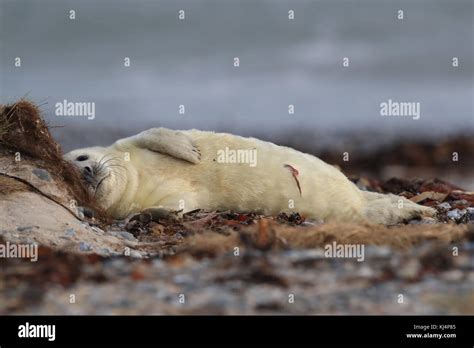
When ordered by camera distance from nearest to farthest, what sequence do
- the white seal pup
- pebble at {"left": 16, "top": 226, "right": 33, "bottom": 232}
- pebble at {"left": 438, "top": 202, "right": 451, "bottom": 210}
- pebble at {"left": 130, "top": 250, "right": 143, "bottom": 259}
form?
1. pebble at {"left": 130, "top": 250, "right": 143, "bottom": 259}
2. pebble at {"left": 16, "top": 226, "right": 33, "bottom": 232}
3. the white seal pup
4. pebble at {"left": 438, "top": 202, "right": 451, "bottom": 210}

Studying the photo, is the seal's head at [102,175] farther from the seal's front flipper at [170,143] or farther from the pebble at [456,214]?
the pebble at [456,214]

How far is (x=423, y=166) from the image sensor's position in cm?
2597

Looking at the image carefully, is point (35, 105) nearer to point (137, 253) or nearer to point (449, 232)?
point (137, 253)

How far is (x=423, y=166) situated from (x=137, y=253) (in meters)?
17.5

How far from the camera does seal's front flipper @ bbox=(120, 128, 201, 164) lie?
11523 mm

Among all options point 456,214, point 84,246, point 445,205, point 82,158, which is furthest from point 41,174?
point 445,205

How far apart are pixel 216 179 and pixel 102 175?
4.34 feet

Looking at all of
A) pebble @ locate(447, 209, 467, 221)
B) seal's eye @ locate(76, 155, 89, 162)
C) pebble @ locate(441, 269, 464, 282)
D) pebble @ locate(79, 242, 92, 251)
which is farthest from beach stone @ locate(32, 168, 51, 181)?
pebble @ locate(447, 209, 467, 221)

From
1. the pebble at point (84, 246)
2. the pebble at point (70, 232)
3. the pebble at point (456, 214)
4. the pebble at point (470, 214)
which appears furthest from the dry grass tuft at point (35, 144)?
the pebble at point (470, 214)

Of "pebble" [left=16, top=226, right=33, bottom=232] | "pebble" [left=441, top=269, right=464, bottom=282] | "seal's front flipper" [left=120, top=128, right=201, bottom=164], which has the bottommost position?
"pebble" [left=441, top=269, right=464, bottom=282]

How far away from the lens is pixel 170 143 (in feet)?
37.9

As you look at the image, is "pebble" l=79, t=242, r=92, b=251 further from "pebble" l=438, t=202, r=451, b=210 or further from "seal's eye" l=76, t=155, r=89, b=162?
"pebble" l=438, t=202, r=451, b=210

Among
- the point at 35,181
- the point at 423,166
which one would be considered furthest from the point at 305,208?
the point at 423,166

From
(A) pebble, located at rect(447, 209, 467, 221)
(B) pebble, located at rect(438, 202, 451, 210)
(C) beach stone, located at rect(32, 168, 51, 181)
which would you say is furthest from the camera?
(B) pebble, located at rect(438, 202, 451, 210)
